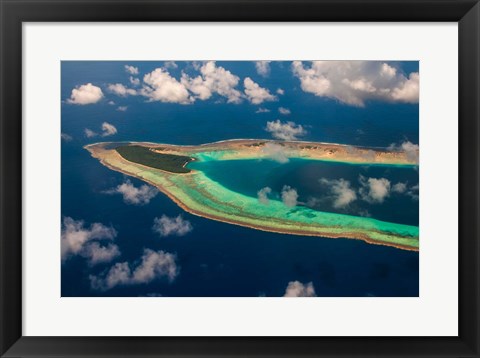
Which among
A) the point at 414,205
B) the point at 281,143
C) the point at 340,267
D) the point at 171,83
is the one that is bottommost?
the point at 340,267

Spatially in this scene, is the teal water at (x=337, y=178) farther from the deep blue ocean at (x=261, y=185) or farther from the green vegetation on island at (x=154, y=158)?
the green vegetation on island at (x=154, y=158)

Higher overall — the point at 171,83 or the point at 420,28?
the point at 420,28

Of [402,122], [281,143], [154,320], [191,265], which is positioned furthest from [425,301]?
[154,320]

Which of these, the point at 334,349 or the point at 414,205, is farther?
the point at 414,205

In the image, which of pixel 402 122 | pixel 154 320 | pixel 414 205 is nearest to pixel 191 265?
pixel 154 320

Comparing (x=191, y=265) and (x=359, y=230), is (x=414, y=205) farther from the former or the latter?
(x=191, y=265)

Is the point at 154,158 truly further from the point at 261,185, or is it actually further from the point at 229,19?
the point at 229,19

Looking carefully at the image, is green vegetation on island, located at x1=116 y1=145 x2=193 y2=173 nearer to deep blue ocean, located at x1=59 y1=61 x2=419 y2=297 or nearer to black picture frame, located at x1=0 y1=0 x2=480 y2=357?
deep blue ocean, located at x1=59 y1=61 x2=419 y2=297
